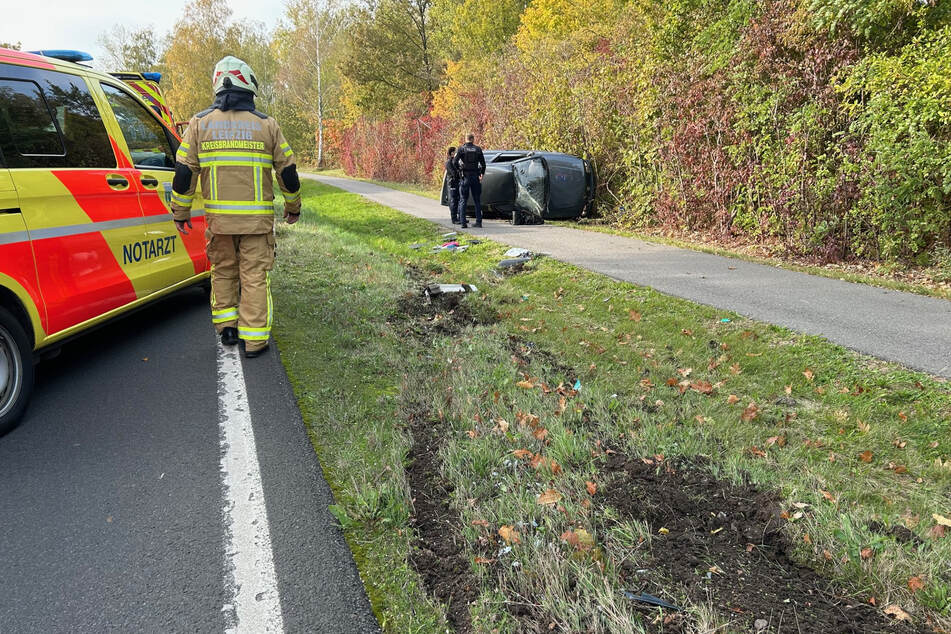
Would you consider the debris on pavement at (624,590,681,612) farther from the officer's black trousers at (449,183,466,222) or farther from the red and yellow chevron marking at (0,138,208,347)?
the officer's black trousers at (449,183,466,222)

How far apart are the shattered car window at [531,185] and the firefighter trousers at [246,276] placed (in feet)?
30.7

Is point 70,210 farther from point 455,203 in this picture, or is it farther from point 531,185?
point 531,185

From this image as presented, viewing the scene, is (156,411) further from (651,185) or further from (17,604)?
(651,185)

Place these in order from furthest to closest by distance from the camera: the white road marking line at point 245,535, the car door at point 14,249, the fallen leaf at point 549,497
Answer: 1. the car door at point 14,249
2. the fallen leaf at point 549,497
3. the white road marking line at point 245,535

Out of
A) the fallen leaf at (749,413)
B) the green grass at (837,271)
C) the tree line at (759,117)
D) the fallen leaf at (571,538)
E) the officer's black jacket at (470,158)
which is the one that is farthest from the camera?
the officer's black jacket at (470,158)

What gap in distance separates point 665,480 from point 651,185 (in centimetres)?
1055

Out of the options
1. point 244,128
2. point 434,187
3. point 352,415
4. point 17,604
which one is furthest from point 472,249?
point 434,187

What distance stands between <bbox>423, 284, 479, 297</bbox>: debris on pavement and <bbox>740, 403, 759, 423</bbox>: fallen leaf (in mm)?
4124

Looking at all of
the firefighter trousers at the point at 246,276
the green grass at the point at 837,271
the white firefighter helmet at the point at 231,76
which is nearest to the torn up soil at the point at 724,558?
the firefighter trousers at the point at 246,276

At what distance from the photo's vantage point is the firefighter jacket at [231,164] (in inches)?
185

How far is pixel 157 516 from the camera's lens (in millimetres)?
2795

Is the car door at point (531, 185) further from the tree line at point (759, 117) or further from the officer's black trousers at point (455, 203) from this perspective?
the tree line at point (759, 117)

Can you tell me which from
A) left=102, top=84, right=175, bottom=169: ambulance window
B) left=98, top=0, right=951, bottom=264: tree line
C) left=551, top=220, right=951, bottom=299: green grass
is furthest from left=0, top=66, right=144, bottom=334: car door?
left=98, top=0, right=951, bottom=264: tree line

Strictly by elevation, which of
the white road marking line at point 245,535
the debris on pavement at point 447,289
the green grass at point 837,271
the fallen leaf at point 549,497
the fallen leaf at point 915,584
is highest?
the green grass at point 837,271
